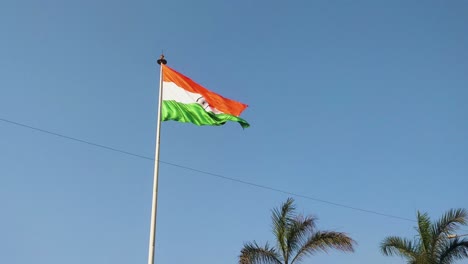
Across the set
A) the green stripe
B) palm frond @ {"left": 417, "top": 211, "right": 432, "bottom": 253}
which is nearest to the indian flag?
the green stripe

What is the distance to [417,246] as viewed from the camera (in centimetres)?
2591

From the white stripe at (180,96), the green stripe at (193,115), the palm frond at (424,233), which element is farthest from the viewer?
the palm frond at (424,233)

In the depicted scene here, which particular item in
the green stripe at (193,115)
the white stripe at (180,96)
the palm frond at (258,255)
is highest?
the white stripe at (180,96)

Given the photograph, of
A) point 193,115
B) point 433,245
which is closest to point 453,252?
point 433,245

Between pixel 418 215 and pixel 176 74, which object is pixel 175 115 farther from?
pixel 418 215

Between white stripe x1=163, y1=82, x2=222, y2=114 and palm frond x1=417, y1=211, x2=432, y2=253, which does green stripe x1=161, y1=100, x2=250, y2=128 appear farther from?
palm frond x1=417, y1=211, x2=432, y2=253

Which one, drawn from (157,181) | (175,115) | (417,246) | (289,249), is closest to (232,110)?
(175,115)

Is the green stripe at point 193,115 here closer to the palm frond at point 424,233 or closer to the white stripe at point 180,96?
the white stripe at point 180,96

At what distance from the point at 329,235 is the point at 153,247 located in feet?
26.7

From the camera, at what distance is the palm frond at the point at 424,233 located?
25678mm

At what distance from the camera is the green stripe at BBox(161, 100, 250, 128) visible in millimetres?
18078

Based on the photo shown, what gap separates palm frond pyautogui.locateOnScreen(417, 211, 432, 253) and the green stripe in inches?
479

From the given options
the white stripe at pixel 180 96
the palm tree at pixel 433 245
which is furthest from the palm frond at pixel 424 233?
the white stripe at pixel 180 96

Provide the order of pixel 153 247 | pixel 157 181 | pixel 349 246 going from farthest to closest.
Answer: pixel 349 246 < pixel 157 181 < pixel 153 247
